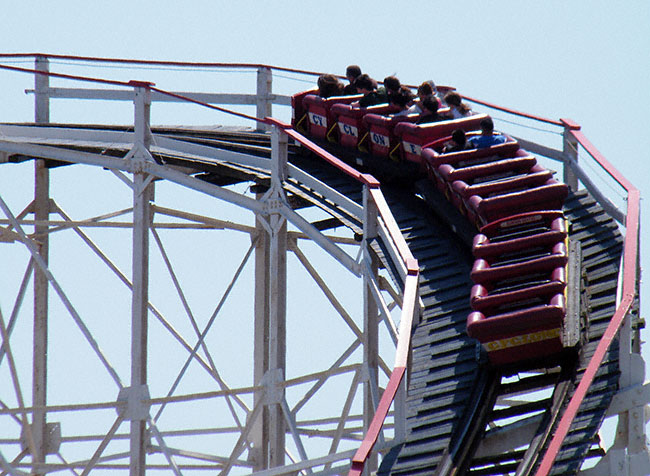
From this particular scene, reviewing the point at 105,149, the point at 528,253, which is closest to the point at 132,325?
the point at 105,149

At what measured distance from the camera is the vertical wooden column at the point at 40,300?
22.4 meters

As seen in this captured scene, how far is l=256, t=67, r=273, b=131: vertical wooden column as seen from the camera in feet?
76.4

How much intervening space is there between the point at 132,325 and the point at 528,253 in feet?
17.2

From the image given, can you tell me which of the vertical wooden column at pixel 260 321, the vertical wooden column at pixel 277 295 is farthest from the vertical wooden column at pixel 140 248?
the vertical wooden column at pixel 260 321

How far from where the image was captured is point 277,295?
19.5m

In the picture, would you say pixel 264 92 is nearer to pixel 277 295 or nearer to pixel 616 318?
pixel 277 295

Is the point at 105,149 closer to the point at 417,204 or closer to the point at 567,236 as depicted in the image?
the point at 417,204

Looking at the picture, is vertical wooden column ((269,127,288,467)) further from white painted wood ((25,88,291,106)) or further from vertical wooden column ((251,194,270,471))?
vertical wooden column ((251,194,270,471))

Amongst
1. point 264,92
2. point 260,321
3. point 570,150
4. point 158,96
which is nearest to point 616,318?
point 570,150

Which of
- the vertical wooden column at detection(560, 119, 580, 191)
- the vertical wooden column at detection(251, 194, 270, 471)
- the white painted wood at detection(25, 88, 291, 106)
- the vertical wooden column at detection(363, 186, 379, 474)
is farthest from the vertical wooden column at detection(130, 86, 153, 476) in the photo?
the vertical wooden column at detection(560, 119, 580, 191)

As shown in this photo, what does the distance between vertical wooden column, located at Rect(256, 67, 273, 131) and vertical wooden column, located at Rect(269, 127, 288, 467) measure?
3.66 metres

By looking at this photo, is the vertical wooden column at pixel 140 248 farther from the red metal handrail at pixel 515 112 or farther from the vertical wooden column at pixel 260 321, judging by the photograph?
the red metal handrail at pixel 515 112

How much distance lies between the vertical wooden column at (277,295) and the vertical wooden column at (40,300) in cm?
397

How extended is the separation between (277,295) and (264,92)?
15.4ft
